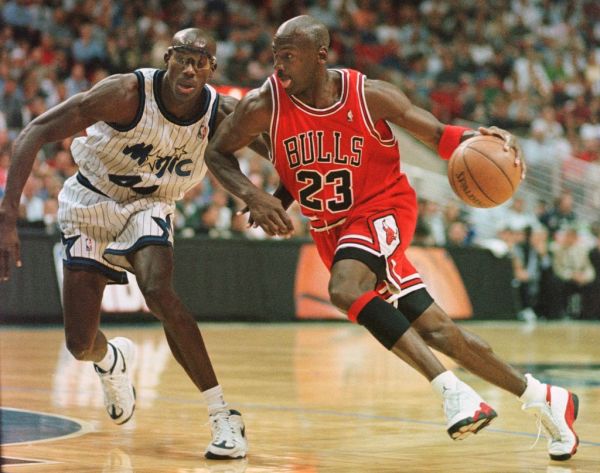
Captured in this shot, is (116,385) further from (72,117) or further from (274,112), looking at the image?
(274,112)

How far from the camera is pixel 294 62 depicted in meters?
5.58

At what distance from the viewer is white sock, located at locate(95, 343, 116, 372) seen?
6531mm

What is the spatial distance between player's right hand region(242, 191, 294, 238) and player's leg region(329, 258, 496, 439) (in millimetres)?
318

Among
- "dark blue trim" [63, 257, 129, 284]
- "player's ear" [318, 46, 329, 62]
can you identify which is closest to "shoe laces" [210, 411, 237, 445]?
"dark blue trim" [63, 257, 129, 284]

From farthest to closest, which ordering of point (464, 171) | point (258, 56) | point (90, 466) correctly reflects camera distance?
point (258, 56) → point (464, 171) → point (90, 466)

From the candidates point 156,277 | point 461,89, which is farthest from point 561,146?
point 156,277

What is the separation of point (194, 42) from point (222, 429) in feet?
6.13

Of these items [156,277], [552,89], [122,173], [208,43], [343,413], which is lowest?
[343,413]

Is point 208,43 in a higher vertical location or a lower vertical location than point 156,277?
higher

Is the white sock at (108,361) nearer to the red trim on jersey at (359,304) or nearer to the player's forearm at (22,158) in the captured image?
the player's forearm at (22,158)

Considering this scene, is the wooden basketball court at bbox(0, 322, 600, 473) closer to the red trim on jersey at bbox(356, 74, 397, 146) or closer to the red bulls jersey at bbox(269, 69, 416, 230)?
the red bulls jersey at bbox(269, 69, 416, 230)

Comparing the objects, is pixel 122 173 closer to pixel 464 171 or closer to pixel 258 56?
pixel 464 171

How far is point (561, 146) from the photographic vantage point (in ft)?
72.4

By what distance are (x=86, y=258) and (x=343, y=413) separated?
Result: 1899 mm
